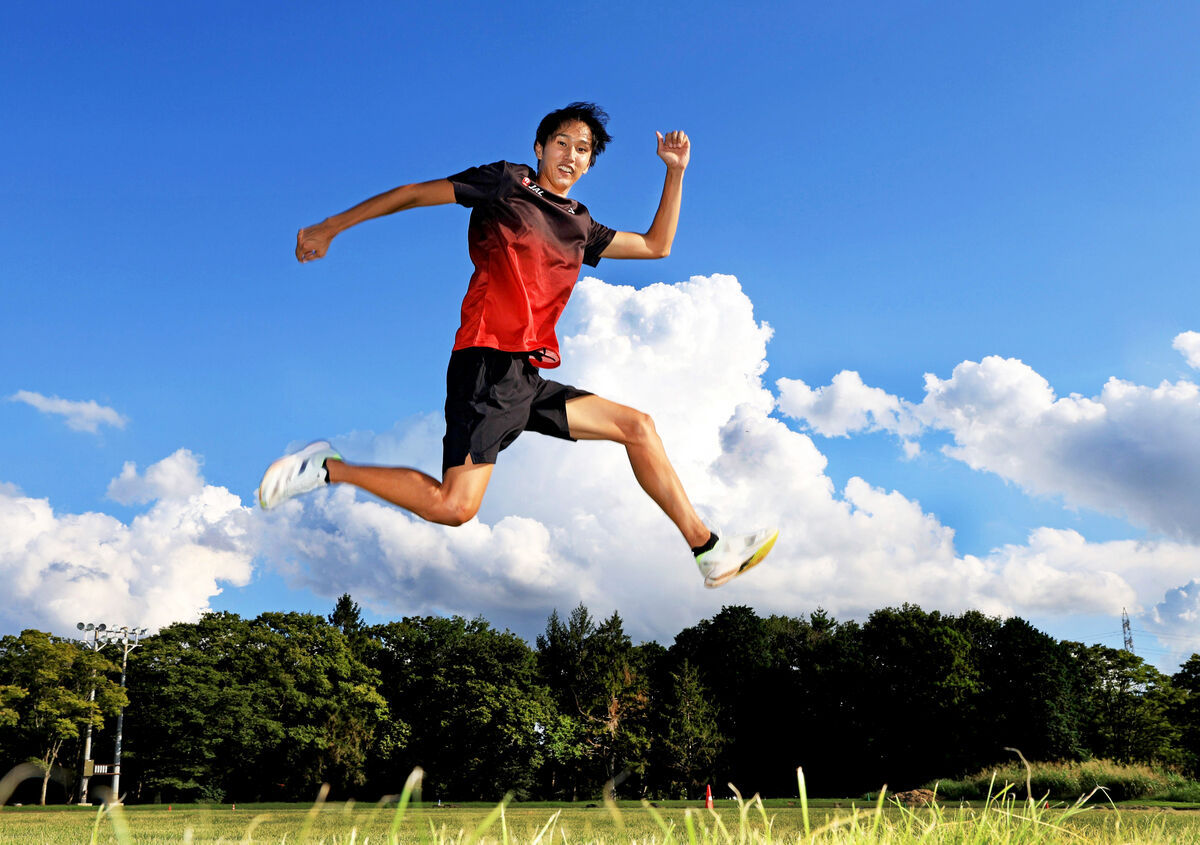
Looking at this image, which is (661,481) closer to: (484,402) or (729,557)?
(729,557)

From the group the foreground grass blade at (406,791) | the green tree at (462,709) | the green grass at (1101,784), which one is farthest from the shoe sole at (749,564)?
the green tree at (462,709)

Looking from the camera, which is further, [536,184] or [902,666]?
[902,666]

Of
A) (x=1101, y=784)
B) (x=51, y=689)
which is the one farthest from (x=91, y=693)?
(x=1101, y=784)

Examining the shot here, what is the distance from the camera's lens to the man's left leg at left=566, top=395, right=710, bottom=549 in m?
4.54

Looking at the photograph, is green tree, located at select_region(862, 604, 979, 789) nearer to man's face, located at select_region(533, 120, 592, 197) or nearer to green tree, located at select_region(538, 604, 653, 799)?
green tree, located at select_region(538, 604, 653, 799)

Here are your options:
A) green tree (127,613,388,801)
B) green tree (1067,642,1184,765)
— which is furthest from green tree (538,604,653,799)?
green tree (1067,642,1184,765)

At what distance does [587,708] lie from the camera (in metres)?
56.7

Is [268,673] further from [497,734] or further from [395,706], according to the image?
[497,734]

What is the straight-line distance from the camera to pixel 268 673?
53.8m

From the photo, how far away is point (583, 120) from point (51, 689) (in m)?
54.2

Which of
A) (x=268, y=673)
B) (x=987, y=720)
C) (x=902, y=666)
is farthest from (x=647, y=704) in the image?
(x=268, y=673)

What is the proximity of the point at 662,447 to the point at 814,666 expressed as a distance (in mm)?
52252

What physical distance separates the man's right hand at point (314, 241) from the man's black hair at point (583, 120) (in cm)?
123

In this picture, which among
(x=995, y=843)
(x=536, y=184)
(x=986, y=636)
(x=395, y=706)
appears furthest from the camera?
(x=395, y=706)
